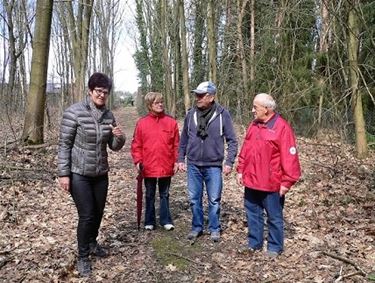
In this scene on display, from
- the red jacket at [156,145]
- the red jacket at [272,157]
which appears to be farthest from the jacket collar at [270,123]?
the red jacket at [156,145]

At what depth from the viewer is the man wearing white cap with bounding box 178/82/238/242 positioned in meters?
5.66

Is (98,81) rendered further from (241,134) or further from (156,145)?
(241,134)

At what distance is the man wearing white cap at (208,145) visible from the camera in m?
5.66

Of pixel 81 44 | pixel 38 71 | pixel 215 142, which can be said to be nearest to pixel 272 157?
pixel 215 142

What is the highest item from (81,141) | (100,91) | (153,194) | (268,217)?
(100,91)

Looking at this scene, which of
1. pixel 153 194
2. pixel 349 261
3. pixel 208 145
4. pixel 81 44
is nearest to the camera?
pixel 349 261

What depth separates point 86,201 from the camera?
4.77 meters

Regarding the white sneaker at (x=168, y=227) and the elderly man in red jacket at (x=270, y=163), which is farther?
the white sneaker at (x=168, y=227)

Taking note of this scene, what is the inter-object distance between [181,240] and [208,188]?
2.54 feet

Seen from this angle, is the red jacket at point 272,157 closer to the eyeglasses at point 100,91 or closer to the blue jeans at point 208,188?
the blue jeans at point 208,188

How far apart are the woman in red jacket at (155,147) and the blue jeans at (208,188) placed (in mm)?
382

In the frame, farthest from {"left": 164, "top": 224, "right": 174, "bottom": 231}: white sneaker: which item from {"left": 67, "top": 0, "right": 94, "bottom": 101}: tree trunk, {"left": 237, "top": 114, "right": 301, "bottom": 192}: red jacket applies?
{"left": 67, "top": 0, "right": 94, "bottom": 101}: tree trunk

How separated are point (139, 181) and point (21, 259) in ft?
5.89

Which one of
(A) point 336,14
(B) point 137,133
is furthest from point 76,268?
(A) point 336,14
